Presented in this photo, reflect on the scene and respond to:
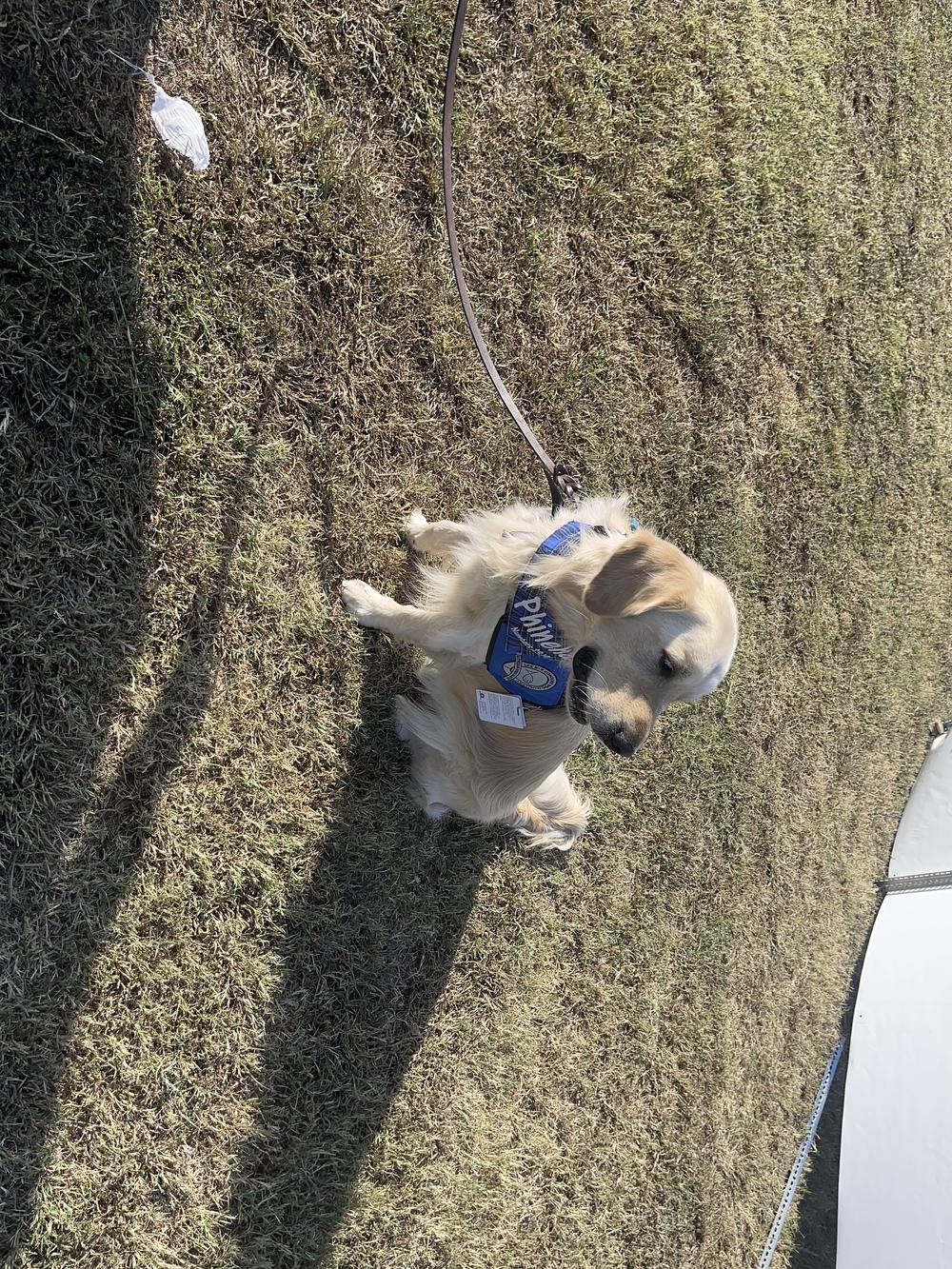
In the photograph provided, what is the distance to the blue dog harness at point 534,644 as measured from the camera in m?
2.48

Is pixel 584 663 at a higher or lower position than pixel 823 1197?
higher

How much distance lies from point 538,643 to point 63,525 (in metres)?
1.48

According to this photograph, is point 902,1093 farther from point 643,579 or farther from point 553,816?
point 643,579

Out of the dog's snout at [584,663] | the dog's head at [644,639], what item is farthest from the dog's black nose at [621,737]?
the dog's snout at [584,663]

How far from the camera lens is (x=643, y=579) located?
2.27 m

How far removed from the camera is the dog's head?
7.40ft

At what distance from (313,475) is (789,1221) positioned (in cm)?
493

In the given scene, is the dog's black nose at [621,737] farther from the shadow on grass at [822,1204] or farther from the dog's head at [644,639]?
the shadow on grass at [822,1204]

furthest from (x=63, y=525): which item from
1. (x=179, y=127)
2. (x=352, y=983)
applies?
(x=352, y=983)

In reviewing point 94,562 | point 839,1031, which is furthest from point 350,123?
point 839,1031

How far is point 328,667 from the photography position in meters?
2.91

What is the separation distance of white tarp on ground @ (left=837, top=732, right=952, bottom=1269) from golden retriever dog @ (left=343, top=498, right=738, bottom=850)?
2.74 metres

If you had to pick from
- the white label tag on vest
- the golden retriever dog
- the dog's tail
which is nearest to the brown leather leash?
the golden retriever dog

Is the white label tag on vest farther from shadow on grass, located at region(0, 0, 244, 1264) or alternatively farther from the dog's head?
shadow on grass, located at region(0, 0, 244, 1264)
